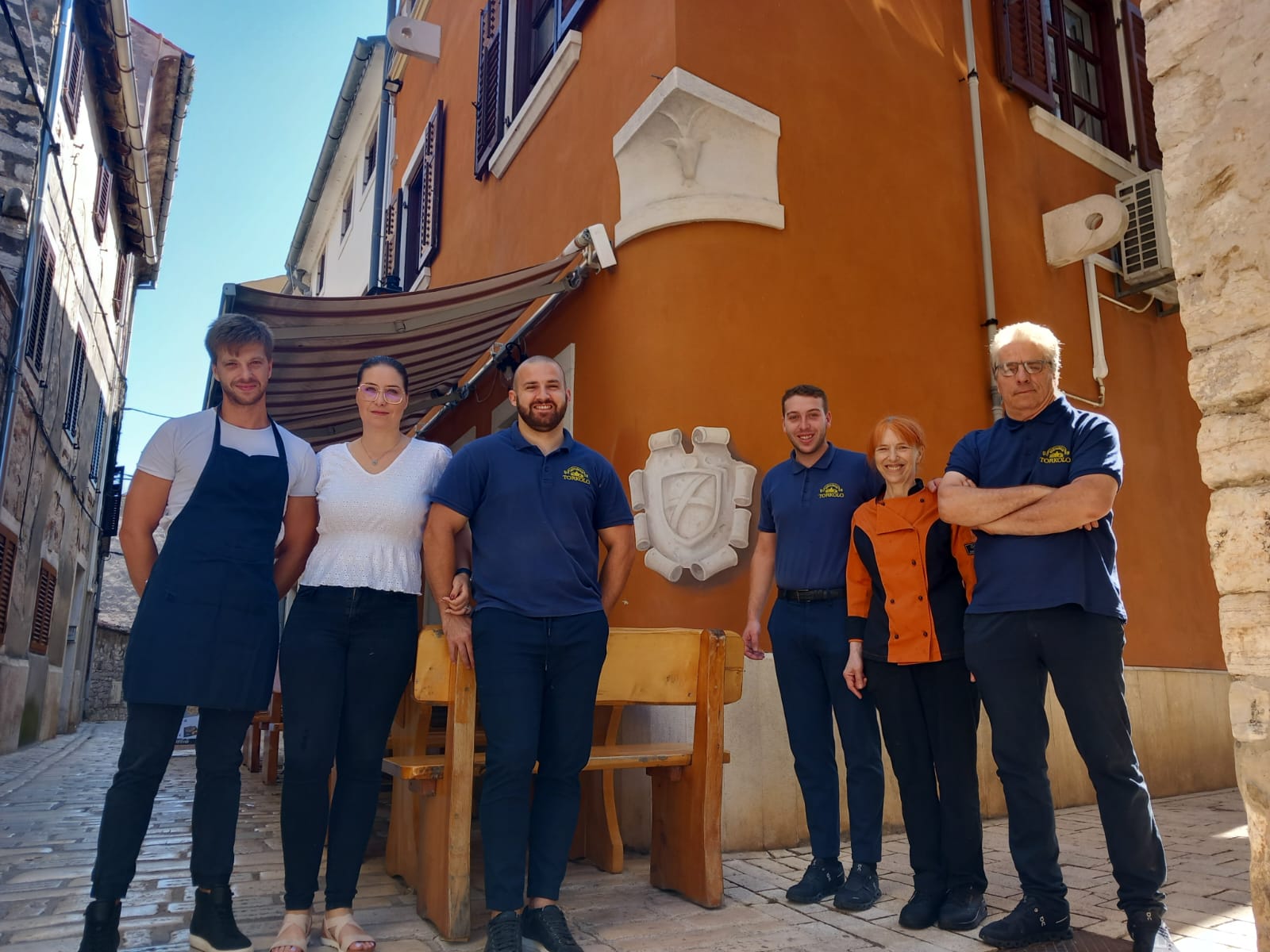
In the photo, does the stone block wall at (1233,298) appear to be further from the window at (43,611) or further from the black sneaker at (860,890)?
the window at (43,611)

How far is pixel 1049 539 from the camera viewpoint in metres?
2.68

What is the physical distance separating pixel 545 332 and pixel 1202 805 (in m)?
4.76

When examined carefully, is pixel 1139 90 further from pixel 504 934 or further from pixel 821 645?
pixel 504 934

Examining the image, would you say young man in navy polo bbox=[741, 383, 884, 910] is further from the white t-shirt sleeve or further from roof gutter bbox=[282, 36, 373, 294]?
roof gutter bbox=[282, 36, 373, 294]

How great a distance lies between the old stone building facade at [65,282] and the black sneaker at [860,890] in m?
8.95

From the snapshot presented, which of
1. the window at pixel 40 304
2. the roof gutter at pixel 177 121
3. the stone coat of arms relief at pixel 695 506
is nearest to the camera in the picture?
the stone coat of arms relief at pixel 695 506

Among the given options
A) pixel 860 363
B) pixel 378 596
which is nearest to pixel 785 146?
pixel 860 363

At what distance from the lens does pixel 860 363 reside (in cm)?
508

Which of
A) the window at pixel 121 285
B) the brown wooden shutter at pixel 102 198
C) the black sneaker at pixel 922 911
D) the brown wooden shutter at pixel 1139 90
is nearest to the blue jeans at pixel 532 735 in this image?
the black sneaker at pixel 922 911

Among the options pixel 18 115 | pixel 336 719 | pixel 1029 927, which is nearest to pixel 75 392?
pixel 18 115

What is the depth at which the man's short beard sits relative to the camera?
292 centimetres

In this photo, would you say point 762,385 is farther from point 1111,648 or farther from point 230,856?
point 230,856

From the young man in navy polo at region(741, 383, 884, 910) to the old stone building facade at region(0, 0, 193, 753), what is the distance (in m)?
8.35

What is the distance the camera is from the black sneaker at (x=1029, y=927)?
2.61 m
